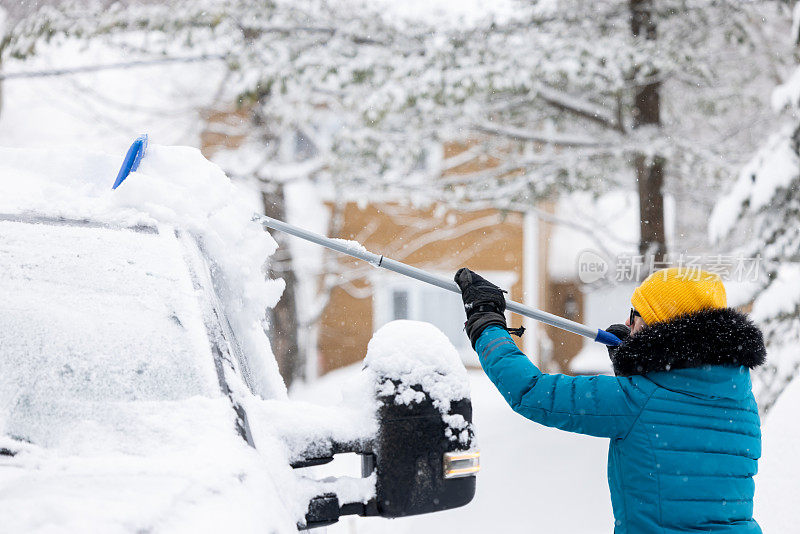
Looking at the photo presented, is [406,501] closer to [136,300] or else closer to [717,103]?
[136,300]

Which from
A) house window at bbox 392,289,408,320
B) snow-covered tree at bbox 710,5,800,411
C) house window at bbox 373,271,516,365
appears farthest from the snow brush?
house window at bbox 392,289,408,320

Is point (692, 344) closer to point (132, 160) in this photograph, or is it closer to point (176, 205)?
point (176, 205)

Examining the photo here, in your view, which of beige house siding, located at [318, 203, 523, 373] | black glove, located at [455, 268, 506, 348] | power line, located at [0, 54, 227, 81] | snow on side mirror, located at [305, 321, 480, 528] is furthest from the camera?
beige house siding, located at [318, 203, 523, 373]

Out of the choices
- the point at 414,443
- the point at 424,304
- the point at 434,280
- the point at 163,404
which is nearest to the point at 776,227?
the point at 434,280

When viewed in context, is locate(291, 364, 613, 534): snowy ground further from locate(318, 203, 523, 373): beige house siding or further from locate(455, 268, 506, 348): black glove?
locate(318, 203, 523, 373): beige house siding

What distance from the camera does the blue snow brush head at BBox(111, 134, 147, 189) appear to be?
2.29 meters

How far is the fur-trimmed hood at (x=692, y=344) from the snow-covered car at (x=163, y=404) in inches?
21.7

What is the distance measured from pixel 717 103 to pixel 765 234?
4.27m

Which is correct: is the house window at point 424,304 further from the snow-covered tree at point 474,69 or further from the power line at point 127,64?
the power line at point 127,64

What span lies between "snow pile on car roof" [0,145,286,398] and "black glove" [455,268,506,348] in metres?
0.60

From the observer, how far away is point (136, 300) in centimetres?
177

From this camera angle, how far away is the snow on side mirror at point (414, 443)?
5.65 ft

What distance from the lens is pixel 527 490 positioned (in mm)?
6426

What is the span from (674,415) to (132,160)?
1736 mm
